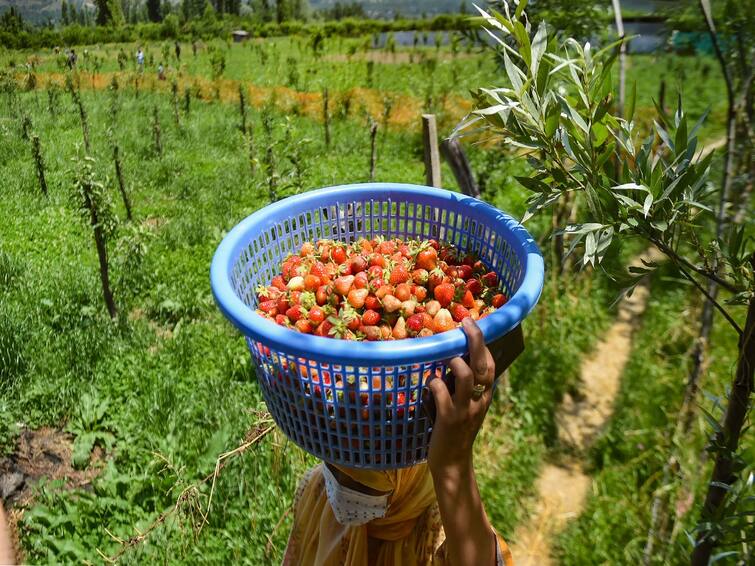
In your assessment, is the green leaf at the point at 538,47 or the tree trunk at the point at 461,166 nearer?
the green leaf at the point at 538,47

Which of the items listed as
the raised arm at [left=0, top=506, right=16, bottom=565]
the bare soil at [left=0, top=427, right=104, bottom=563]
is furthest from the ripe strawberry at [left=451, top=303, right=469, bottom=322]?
the bare soil at [left=0, top=427, right=104, bottom=563]

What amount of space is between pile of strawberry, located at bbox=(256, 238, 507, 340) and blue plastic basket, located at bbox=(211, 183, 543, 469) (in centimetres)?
6

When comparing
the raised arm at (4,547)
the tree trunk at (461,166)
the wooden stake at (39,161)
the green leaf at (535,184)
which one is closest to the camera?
the raised arm at (4,547)

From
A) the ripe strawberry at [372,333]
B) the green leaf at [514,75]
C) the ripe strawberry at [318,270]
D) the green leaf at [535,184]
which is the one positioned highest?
the green leaf at [514,75]

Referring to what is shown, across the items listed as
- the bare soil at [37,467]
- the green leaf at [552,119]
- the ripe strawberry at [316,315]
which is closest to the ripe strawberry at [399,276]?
the ripe strawberry at [316,315]

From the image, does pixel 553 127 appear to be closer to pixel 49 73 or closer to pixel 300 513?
pixel 300 513

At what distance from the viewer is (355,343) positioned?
0.94 m

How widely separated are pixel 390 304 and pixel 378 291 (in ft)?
0.13

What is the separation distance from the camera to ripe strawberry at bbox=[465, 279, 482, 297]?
140 cm

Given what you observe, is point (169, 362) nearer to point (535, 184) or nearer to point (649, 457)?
point (649, 457)

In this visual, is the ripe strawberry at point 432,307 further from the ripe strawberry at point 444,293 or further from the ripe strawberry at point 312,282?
the ripe strawberry at point 312,282

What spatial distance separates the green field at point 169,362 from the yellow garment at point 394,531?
70 centimetres

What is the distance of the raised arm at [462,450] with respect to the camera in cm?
94

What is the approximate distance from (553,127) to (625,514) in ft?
8.02
